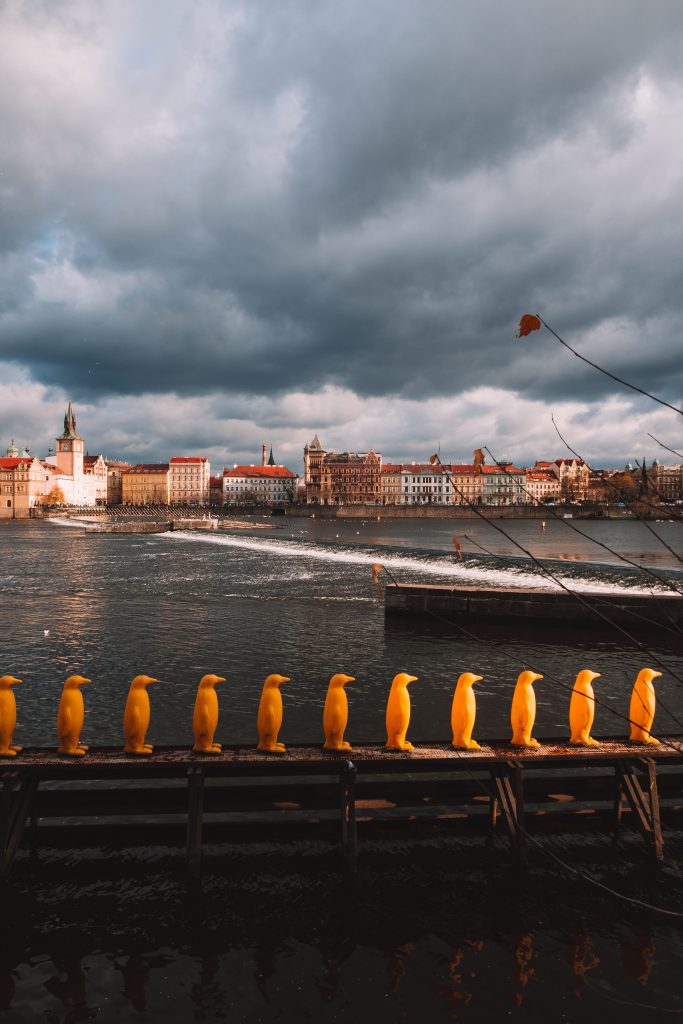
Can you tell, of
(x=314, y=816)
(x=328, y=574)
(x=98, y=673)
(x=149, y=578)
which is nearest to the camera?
(x=314, y=816)

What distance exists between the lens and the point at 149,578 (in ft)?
124

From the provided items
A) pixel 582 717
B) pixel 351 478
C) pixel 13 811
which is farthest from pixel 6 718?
pixel 351 478

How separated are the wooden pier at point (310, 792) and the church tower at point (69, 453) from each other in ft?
612

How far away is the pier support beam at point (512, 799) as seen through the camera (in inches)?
313

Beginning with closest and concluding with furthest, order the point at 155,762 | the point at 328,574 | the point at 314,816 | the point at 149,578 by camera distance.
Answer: the point at 155,762 → the point at 314,816 → the point at 149,578 → the point at 328,574

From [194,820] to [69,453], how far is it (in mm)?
191201

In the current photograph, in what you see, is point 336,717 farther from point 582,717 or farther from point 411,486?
point 411,486

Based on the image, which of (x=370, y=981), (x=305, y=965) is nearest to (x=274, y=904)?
(x=305, y=965)

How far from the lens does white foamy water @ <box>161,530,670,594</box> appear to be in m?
31.6

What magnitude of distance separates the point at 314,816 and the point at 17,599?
24.6 meters

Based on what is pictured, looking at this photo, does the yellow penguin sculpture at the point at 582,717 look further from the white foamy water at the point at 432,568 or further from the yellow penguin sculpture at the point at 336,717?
the white foamy water at the point at 432,568

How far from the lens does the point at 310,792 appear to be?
8.33 meters

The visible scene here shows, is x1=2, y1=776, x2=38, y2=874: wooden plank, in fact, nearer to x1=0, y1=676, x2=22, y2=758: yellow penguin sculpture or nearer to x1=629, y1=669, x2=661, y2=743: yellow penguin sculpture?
x1=0, y1=676, x2=22, y2=758: yellow penguin sculpture

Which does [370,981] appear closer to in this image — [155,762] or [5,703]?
[155,762]
